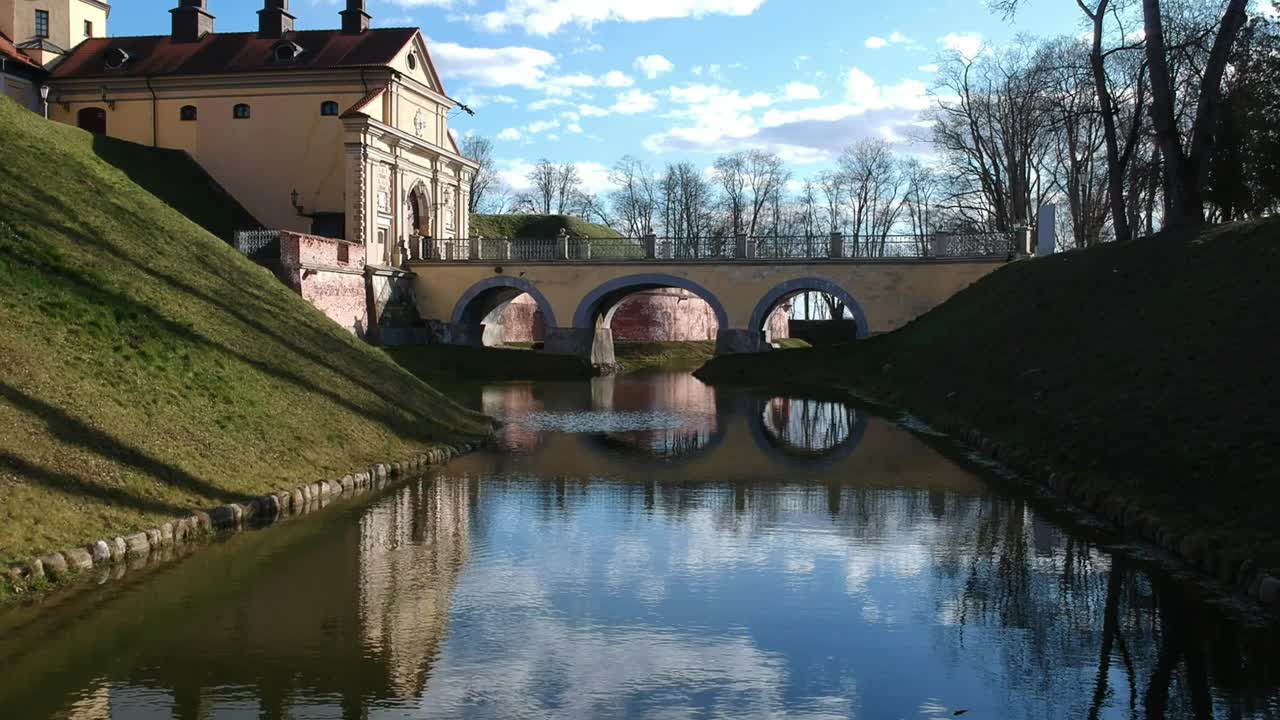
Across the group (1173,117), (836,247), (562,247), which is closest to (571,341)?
Result: (562,247)

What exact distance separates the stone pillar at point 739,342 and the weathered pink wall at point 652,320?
10949 millimetres

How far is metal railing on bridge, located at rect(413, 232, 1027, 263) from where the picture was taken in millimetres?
40844

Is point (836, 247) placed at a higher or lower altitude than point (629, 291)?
higher

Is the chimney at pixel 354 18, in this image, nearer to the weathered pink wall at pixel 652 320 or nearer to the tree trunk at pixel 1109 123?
the weathered pink wall at pixel 652 320

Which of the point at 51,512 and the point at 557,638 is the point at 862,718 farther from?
the point at 51,512

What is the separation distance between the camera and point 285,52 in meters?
44.6

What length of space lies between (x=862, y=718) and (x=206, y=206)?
3904cm

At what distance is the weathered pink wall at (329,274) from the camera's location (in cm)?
3641

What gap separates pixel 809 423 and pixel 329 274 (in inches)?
783

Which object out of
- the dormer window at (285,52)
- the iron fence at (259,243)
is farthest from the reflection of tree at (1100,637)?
the dormer window at (285,52)

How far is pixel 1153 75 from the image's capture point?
2620 cm

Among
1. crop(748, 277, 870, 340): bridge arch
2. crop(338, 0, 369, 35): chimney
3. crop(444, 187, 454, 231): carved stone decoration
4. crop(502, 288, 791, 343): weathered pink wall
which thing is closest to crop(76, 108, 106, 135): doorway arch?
crop(338, 0, 369, 35): chimney

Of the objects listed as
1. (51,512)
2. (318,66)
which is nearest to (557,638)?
(51,512)

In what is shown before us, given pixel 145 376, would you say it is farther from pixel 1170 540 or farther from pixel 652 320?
pixel 652 320
